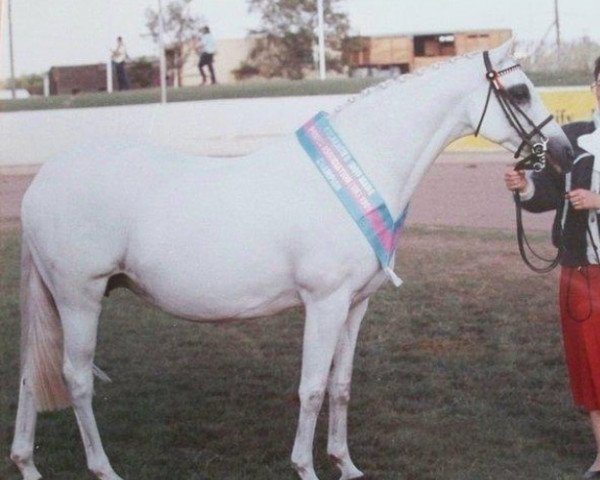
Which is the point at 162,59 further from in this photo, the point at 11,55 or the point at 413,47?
the point at 413,47

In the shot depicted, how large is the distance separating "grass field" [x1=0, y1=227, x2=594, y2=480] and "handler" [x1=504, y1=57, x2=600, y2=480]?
0.47m

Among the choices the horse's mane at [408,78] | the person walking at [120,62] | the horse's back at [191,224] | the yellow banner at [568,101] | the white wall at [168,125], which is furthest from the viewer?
the yellow banner at [568,101]

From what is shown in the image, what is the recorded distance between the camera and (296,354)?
5.88 m

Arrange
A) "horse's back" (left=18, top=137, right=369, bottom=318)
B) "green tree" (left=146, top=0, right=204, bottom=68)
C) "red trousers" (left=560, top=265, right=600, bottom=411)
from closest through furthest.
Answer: "horse's back" (left=18, top=137, right=369, bottom=318) < "red trousers" (left=560, top=265, right=600, bottom=411) < "green tree" (left=146, top=0, right=204, bottom=68)

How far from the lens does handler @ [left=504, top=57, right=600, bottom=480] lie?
3828 mm

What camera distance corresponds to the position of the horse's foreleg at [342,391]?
3.93 m

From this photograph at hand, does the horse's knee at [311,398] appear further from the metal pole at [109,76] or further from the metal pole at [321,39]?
the metal pole at [321,39]

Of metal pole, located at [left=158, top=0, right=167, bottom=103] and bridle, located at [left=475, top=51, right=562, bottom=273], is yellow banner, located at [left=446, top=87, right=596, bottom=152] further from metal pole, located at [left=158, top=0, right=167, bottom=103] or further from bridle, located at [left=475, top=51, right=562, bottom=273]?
bridle, located at [left=475, top=51, right=562, bottom=273]

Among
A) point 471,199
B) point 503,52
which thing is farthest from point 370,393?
point 471,199

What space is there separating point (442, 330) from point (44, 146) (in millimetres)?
2737

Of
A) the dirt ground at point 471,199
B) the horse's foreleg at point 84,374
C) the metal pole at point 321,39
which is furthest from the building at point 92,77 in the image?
the dirt ground at point 471,199

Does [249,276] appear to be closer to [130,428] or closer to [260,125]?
[130,428]

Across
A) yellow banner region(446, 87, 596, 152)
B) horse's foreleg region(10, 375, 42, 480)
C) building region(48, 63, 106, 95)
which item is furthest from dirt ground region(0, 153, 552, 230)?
horse's foreleg region(10, 375, 42, 480)

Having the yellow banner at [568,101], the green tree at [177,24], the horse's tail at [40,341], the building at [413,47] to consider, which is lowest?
the horse's tail at [40,341]
